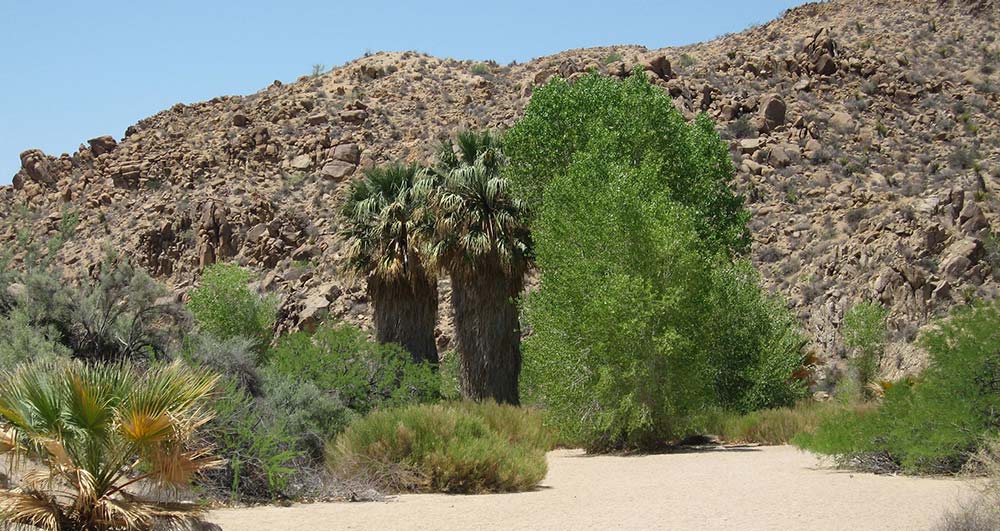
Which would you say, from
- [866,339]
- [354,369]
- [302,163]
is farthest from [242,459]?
[302,163]

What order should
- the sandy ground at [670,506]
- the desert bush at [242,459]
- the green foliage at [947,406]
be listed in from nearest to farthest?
the sandy ground at [670,506], the desert bush at [242,459], the green foliage at [947,406]

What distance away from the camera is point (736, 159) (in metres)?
51.2

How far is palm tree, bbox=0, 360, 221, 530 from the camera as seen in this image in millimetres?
8805

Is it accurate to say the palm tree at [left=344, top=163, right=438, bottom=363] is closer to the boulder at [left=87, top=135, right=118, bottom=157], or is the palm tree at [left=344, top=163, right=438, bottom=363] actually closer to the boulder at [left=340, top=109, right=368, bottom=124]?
the boulder at [left=340, top=109, right=368, bottom=124]

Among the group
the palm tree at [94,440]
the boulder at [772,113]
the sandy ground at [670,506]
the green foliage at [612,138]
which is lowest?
the sandy ground at [670,506]

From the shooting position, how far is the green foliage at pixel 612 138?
29.7 meters

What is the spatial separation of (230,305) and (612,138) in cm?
2460

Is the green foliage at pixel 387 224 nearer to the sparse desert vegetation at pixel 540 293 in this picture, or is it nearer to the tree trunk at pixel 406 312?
the sparse desert vegetation at pixel 540 293

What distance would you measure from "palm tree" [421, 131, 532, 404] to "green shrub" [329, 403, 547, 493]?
11.7 meters

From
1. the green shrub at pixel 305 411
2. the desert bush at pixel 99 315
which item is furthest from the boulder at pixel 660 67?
the green shrub at pixel 305 411

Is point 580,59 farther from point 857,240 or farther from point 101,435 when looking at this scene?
point 101,435

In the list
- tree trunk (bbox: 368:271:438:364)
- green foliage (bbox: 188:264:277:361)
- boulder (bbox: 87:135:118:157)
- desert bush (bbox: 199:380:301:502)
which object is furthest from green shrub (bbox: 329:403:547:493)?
boulder (bbox: 87:135:118:157)

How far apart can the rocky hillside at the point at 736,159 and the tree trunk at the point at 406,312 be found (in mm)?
15599

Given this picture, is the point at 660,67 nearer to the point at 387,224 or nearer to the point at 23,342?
the point at 387,224
